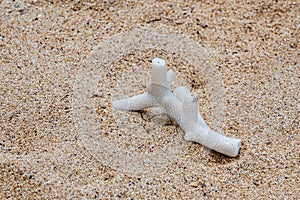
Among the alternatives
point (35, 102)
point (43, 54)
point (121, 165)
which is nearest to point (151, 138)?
point (121, 165)

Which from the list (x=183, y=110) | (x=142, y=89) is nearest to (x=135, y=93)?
(x=142, y=89)

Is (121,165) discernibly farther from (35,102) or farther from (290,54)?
(290,54)

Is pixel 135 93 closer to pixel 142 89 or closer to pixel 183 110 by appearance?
pixel 142 89
